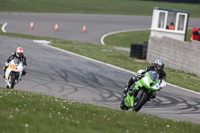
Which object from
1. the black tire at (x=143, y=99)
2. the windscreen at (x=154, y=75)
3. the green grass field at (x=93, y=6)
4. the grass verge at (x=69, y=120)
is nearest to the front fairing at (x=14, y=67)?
the grass verge at (x=69, y=120)

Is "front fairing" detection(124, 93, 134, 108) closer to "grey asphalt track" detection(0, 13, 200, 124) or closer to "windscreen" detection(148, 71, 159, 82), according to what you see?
"windscreen" detection(148, 71, 159, 82)

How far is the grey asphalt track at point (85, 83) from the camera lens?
1321 cm

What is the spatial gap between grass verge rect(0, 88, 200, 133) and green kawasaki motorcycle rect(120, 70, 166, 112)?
1.00 metres

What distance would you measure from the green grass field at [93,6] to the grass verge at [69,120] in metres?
34.2

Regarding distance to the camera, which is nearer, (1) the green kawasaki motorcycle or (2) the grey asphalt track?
(1) the green kawasaki motorcycle

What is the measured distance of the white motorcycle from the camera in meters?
13.1

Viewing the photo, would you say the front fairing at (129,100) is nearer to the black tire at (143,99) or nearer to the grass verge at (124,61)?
the black tire at (143,99)

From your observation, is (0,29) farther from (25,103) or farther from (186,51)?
(25,103)

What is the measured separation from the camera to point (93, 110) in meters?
9.60

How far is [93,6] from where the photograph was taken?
49406 mm

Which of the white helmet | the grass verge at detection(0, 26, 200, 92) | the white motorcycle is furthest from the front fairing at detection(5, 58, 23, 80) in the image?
the grass verge at detection(0, 26, 200, 92)

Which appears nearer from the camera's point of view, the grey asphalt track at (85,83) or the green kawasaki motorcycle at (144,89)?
the green kawasaki motorcycle at (144,89)

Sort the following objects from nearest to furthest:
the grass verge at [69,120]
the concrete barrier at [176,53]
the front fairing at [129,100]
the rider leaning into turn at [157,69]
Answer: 1. the grass verge at [69,120]
2. the rider leaning into turn at [157,69]
3. the front fairing at [129,100]
4. the concrete barrier at [176,53]

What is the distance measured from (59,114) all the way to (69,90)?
5.95 metres
